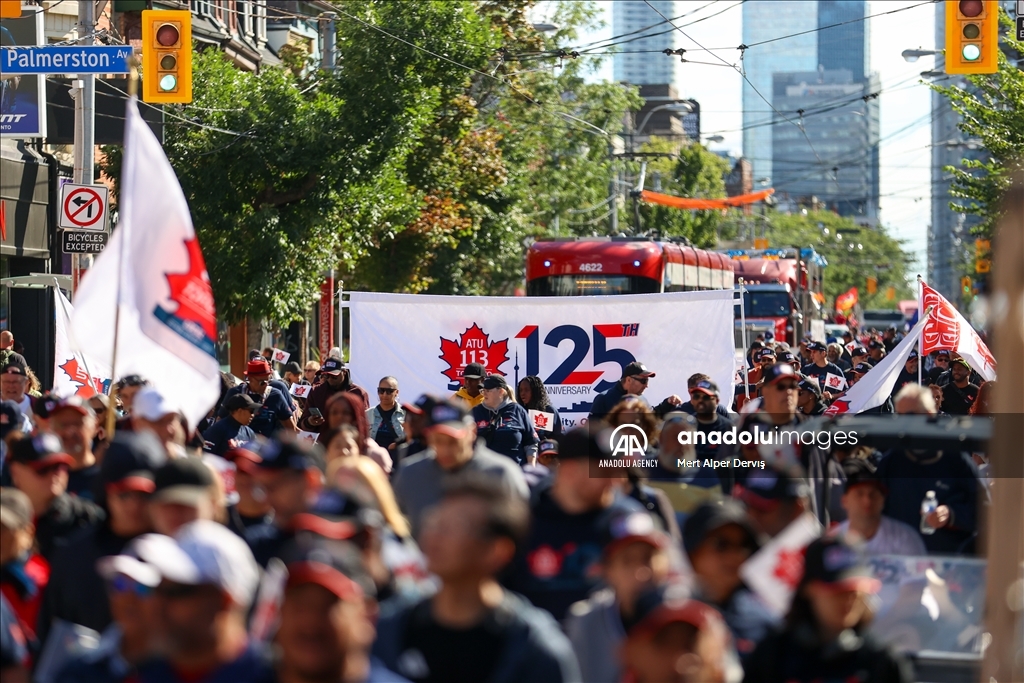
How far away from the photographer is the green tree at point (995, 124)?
75.3ft

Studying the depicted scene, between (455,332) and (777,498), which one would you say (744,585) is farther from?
(455,332)

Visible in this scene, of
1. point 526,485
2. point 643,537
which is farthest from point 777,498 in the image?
point 526,485

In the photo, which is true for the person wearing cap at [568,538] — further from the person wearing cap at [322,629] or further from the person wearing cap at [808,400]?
the person wearing cap at [808,400]

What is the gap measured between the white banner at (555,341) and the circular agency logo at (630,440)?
5536 millimetres

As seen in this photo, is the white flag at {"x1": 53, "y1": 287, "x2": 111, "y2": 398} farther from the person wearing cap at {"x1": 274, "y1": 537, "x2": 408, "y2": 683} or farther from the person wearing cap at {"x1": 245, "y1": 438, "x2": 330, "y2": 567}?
the person wearing cap at {"x1": 274, "y1": 537, "x2": 408, "y2": 683}

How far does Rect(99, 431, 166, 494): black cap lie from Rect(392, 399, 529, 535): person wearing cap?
150 cm

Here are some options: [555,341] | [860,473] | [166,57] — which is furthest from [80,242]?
[860,473]

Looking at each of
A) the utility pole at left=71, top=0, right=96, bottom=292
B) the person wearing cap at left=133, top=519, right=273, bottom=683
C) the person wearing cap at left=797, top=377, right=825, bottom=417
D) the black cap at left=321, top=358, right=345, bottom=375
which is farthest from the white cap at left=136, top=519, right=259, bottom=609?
the utility pole at left=71, top=0, right=96, bottom=292

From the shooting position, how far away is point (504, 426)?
12.2 meters

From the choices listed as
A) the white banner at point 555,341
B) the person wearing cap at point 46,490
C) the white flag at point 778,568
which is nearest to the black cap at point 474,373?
the white banner at point 555,341

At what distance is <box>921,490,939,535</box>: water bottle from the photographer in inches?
297

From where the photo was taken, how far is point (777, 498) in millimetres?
5898

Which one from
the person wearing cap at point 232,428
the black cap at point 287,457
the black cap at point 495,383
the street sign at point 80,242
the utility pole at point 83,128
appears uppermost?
the utility pole at point 83,128

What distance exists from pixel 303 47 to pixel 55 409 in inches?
1040
